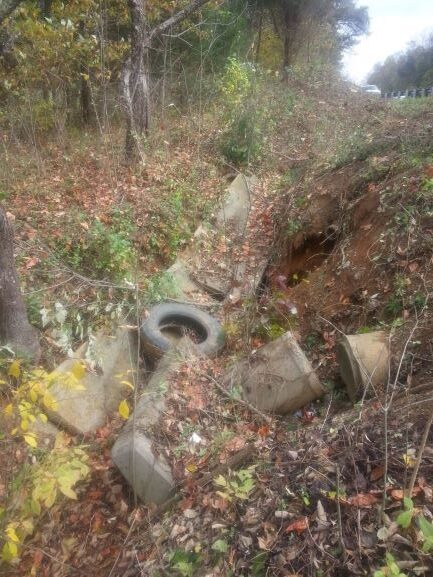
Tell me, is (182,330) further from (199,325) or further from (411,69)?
(411,69)

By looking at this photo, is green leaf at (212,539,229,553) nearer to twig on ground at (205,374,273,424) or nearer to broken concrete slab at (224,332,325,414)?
twig on ground at (205,374,273,424)

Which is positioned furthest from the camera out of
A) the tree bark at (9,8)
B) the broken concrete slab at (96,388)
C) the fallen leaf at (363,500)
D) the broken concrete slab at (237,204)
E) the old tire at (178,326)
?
the broken concrete slab at (237,204)

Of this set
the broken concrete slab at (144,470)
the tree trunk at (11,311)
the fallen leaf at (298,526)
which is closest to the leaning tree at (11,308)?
the tree trunk at (11,311)

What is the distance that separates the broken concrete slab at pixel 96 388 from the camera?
403 cm

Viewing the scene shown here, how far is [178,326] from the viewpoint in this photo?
5.16 metres

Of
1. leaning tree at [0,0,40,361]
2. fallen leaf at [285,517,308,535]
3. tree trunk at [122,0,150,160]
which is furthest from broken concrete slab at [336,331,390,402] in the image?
tree trunk at [122,0,150,160]

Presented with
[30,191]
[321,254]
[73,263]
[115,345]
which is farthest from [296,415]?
[30,191]

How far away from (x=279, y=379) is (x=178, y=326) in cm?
175

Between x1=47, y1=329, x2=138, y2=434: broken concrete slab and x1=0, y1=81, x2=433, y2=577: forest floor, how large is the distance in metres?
0.15

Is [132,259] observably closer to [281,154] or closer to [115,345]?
[115,345]

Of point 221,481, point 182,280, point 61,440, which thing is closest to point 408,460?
point 221,481

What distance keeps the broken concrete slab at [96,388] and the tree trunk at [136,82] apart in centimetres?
376

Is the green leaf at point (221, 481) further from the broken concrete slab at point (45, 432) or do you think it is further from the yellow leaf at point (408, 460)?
the broken concrete slab at point (45, 432)

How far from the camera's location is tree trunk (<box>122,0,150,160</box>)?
6.83m
